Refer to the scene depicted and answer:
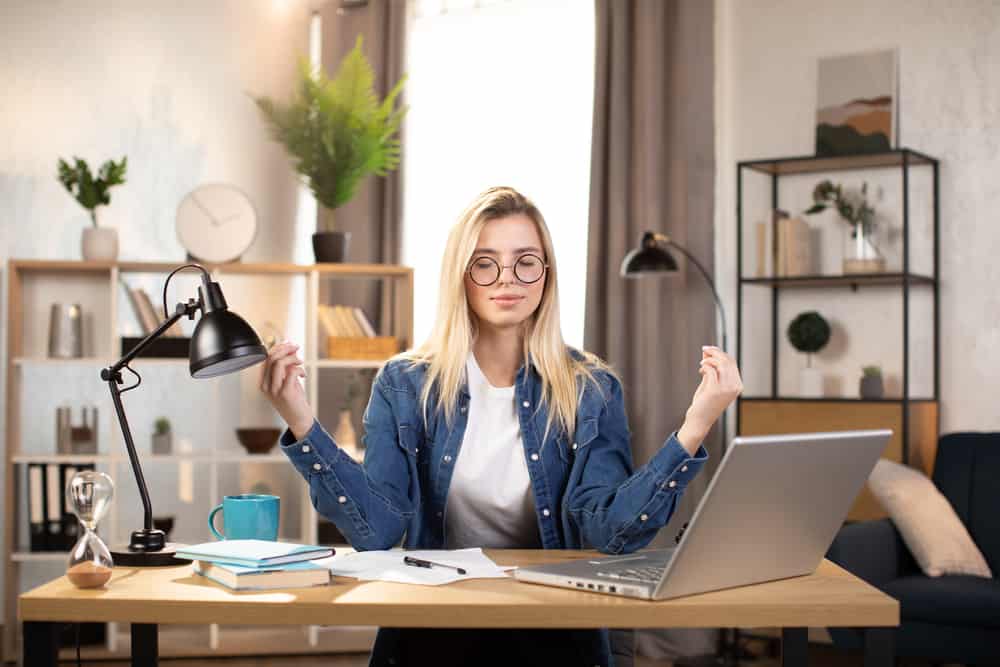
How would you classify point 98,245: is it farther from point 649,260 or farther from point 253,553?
point 253,553

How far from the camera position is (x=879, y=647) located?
5.01 feet

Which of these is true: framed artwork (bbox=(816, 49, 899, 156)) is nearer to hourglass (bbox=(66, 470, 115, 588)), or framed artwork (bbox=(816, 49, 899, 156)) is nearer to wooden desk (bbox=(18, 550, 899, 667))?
wooden desk (bbox=(18, 550, 899, 667))

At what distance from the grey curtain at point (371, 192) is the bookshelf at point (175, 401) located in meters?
0.02

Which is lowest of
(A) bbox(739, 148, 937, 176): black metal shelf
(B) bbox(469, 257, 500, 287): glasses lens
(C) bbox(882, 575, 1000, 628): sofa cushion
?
(C) bbox(882, 575, 1000, 628): sofa cushion

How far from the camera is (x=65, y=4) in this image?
4.83 meters

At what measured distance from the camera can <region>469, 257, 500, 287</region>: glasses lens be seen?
2.16 meters

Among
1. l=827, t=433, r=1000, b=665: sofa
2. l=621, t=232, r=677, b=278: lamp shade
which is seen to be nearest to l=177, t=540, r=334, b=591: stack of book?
l=827, t=433, r=1000, b=665: sofa

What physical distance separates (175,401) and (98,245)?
2.56 feet

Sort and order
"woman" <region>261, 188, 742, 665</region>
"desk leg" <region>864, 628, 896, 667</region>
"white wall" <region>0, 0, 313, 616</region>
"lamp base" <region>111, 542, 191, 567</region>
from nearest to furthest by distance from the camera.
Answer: "desk leg" <region>864, 628, 896, 667</region>, "lamp base" <region>111, 542, 191, 567</region>, "woman" <region>261, 188, 742, 665</region>, "white wall" <region>0, 0, 313, 616</region>

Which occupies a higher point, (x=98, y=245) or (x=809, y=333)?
(x=98, y=245)

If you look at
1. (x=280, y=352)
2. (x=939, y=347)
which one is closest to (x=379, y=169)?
(x=939, y=347)

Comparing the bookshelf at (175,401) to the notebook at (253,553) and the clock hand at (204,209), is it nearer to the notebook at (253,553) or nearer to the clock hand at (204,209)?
the clock hand at (204,209)

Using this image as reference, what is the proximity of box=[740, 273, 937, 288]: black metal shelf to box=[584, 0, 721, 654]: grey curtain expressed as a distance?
27 cm

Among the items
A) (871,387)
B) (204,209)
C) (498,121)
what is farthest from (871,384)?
(204,209)
